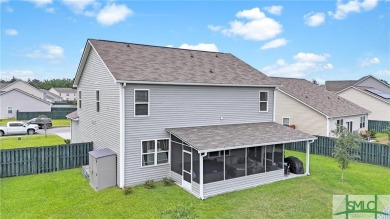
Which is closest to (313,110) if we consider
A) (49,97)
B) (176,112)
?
(176,112)

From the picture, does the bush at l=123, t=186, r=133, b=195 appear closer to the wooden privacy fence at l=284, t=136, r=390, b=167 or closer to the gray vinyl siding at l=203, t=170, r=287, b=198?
the gray vinyl siding at l=203, t=170, r=287, b=198

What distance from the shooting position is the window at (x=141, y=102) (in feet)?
45.6

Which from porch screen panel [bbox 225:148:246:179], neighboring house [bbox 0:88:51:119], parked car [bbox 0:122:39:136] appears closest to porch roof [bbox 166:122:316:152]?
porch screen panel [bbox 225:148:246:179]

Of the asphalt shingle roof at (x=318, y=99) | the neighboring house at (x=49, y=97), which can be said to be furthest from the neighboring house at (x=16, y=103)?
the asphalt shingle roof at (x=318, y=99)

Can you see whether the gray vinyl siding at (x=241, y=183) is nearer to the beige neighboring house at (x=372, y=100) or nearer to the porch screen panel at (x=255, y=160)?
the porch screen panel at (x=255, y=160)

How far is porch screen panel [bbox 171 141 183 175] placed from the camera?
1441 centimetres

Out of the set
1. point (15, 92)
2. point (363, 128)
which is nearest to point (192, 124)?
point (363, 128)

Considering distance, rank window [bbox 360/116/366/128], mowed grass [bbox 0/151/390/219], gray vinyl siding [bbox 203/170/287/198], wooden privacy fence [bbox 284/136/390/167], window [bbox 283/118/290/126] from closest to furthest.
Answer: mowed grass [bbox 0/151/390/219] → gray vinyl siding [bbox 203/170/287/198] → wooden privacy fence [bbox 284/136/390/167] → window [bbox 283/118/290/126] → window [bbox 360/116/366/128]

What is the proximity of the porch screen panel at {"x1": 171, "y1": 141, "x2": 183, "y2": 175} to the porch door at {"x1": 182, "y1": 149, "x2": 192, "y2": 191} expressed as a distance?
501 millimetres

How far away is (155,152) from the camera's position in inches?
571

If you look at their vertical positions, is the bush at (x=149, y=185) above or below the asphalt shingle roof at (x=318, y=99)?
below

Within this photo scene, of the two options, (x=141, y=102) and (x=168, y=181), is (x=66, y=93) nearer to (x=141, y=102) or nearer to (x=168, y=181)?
(x=141, y=102)

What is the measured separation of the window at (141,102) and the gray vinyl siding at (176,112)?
0.21 metres

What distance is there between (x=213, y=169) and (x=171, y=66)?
6.72 m
